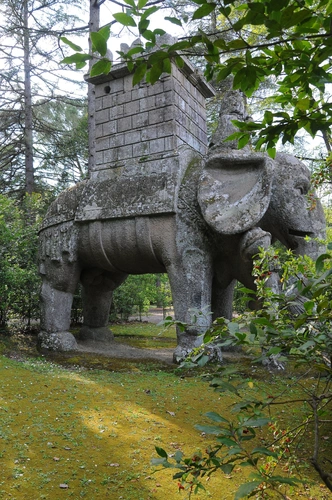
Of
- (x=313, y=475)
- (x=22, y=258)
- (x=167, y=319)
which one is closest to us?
(x=167, y=319)

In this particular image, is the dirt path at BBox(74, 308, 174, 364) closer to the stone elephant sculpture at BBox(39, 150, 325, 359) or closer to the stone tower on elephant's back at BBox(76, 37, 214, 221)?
the stone elephant sculpture at BBox(39, 150, 325, 359)

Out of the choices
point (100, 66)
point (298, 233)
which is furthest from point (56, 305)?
point (100, 66)

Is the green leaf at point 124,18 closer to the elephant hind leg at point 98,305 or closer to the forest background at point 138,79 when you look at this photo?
the forest background at point 138,79

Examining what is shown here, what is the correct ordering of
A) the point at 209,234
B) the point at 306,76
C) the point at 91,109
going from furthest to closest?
the point at 91,109, the point at 209,234, the point at 306,76

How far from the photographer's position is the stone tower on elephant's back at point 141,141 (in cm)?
528

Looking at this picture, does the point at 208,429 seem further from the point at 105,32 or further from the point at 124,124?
the point at 124,124

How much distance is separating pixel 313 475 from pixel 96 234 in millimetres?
3943

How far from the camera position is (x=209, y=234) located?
5.25 metres

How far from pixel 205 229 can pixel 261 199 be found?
0.78m

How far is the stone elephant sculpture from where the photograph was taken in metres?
4.87

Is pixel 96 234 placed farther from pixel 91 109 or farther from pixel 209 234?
pixel 91 109

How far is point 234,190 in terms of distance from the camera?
509cm

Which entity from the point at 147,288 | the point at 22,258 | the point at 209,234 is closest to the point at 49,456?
the point at 209,234

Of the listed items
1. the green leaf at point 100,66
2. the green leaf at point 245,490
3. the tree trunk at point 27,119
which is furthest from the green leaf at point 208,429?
the tree trunk at point 27,119
